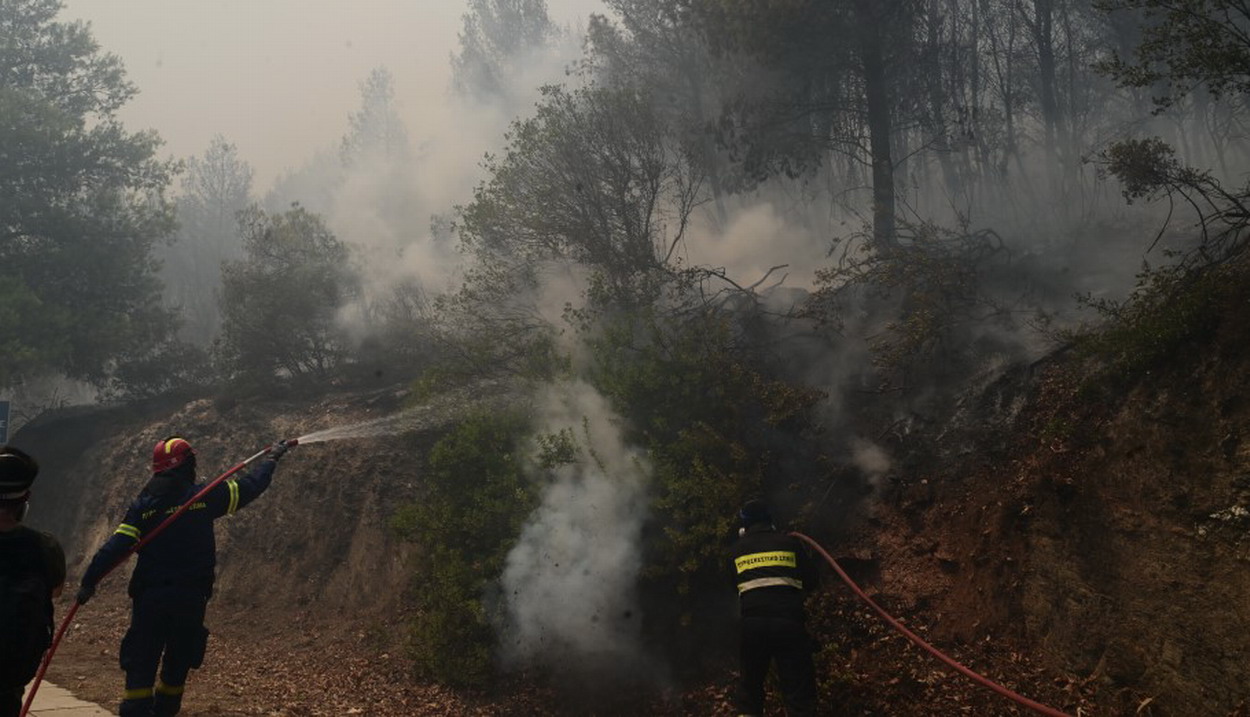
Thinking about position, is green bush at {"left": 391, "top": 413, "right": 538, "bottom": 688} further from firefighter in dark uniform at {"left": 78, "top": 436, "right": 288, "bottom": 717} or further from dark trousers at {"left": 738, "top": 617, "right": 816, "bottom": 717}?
dark trousers at {"left": 738, "top": 617, "right": 816, "bottom": 717}

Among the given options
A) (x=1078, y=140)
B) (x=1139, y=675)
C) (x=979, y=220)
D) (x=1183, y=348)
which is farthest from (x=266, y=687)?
(x=1078, y=140)

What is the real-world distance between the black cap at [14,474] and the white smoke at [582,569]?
15.8ft

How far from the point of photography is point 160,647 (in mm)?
5512

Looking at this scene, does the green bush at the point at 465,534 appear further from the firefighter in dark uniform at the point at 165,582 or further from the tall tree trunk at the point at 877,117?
the tall tree trunk at the point at 877,117

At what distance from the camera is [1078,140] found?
71.8ft

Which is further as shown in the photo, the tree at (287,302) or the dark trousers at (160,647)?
the tree at (287,302)

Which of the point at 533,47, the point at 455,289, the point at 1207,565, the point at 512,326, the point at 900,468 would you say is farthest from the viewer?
the point at 533,47

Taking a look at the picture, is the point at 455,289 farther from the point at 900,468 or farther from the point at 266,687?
the point at 900,468

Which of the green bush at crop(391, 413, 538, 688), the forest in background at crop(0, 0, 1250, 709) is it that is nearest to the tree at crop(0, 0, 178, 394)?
the forest in background at crop(0, 0, 1250, 709)

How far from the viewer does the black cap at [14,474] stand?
3.64 metres

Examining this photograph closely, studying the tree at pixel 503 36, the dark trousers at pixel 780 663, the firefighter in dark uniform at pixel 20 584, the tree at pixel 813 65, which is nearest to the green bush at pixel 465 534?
the dark trousers at pixel 780 663

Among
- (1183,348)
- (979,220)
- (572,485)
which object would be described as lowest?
(572,485)

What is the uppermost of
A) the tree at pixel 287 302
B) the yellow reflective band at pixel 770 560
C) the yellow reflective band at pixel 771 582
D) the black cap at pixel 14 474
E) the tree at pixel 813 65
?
the tree at pixel 813 65

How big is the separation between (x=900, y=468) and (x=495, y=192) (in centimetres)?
Answer: 870
